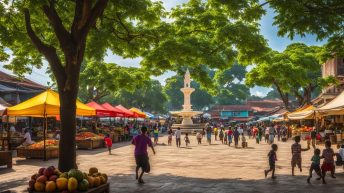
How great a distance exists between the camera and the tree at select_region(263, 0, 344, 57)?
958cm

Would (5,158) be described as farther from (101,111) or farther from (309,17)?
(101,111)

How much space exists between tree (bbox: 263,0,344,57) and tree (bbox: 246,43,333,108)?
16.2 m

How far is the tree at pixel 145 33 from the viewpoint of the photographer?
10459mm

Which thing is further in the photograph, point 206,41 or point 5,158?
point 206,41

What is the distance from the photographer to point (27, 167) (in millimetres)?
13727

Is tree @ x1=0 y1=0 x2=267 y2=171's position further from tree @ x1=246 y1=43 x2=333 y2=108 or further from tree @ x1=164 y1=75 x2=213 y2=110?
tree @ x1=164 y1=75 x2=213 y2=110

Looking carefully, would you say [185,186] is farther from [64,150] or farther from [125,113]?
[125,113]

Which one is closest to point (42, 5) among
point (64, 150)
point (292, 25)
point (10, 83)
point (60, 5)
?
point (60, 5)

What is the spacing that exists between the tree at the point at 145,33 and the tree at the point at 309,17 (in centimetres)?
155

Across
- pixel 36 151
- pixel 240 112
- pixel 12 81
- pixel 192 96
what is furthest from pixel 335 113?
pixel 192 96

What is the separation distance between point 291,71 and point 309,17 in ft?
67.2

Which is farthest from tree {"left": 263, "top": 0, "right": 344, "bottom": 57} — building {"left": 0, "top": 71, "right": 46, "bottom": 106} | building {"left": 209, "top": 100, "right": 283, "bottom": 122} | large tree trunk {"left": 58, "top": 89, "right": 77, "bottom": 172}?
building {"left": 209, "top": 100, "right": 283, "bottom": 122}

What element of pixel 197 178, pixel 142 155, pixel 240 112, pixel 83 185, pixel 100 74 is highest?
pixel 100 74

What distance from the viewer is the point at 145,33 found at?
47.0 feet
